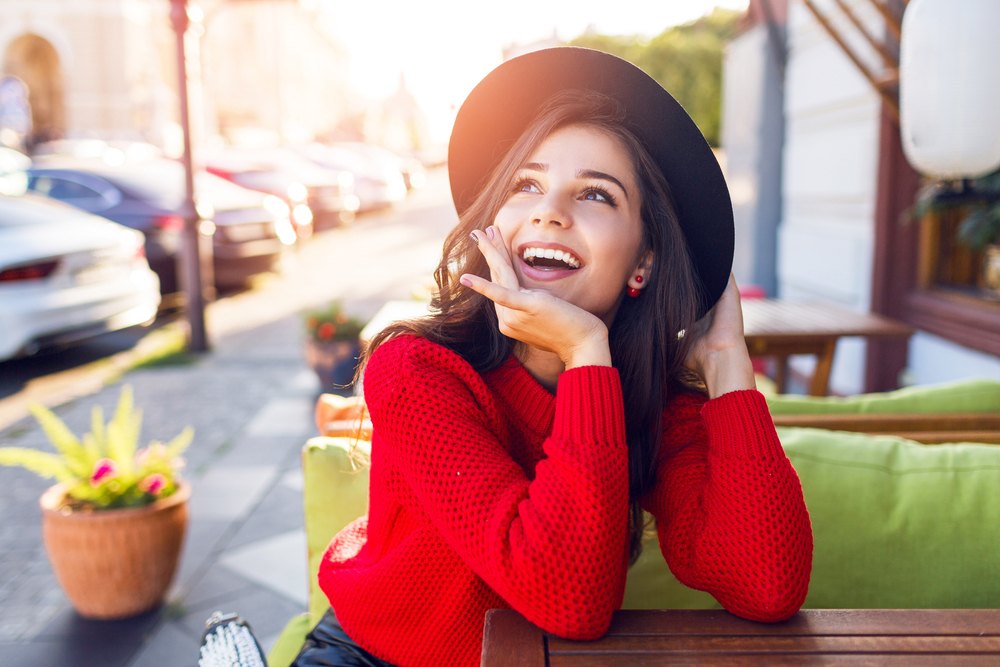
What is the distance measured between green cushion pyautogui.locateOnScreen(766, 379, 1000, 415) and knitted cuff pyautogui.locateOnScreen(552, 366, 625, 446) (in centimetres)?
99

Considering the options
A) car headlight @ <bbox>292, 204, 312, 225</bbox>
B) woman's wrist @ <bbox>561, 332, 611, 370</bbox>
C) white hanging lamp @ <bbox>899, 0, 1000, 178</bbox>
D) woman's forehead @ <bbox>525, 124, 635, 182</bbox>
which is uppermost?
white hanging lamp @ <bbox>899, 0, 1000, 178</bbox>

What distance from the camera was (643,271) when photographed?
1.59 metres

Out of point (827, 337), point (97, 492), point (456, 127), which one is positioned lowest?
point (97, 492)

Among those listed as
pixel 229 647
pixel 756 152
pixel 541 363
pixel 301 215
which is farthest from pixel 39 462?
pixel 301 215

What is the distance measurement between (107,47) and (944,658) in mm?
34356

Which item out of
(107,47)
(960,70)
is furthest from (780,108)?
(107,47)

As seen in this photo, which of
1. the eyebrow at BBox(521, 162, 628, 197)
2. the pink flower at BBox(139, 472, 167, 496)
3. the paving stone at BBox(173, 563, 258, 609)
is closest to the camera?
the eyebrow at BBox(521, 162, 628, 197)

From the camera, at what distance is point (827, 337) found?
135 inches

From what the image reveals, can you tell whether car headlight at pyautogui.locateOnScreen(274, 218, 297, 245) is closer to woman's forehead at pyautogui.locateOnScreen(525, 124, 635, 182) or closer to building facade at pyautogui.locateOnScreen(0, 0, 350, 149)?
woman's forehead at pyautogui.locateOnScreen(525, 124, 635, 182)

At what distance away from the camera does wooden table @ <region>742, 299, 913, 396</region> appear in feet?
11.1

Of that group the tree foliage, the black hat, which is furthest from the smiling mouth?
the tree foliage

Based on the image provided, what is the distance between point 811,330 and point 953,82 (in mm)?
1485

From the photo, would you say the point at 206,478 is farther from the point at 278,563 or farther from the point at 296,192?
the point at 296,192

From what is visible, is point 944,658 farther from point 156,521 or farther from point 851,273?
point 851,273
